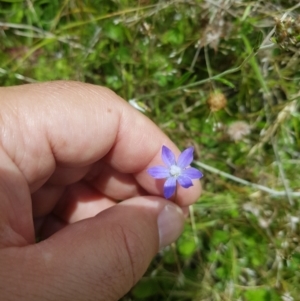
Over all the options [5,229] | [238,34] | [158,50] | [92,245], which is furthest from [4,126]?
[238,34]

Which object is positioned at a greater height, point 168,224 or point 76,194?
point 168,224

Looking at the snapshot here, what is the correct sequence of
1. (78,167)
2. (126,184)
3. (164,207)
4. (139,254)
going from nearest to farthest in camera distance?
(139,254) < (164,207) < (78,167) < (126,184)

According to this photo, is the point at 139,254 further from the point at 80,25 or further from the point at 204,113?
the point at 80,25

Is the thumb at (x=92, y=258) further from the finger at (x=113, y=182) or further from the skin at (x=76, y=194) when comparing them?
the finger at (x=113, y=182)

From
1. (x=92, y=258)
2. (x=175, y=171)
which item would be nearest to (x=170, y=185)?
(x=175, y=171)

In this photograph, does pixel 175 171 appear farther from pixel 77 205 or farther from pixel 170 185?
pixel 77 205
